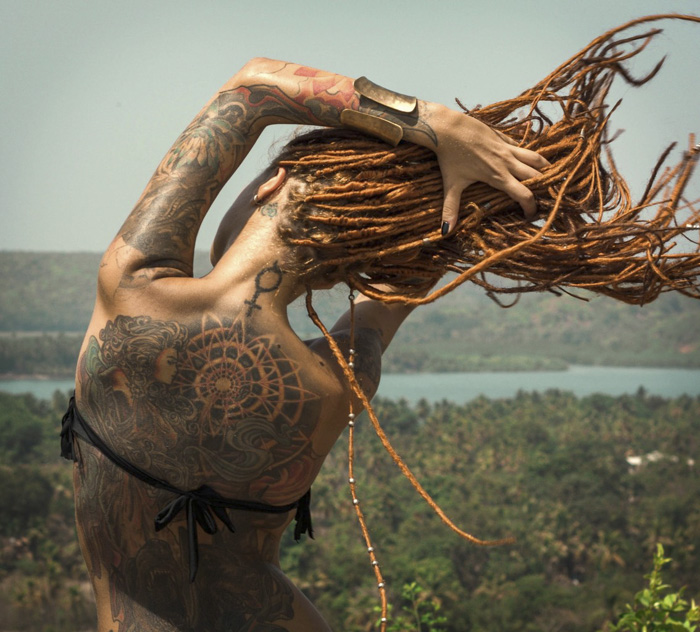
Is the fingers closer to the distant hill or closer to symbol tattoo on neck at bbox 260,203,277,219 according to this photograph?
symbol tattoo on neck at bbox 260,203,277,219

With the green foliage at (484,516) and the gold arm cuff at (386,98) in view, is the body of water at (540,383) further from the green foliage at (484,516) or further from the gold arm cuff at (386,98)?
the gold arm cuff at (386,98)

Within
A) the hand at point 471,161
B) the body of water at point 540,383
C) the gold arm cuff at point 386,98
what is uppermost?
the gold arm cuff at point 386,98

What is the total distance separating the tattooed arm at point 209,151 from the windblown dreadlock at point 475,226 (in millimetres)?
48

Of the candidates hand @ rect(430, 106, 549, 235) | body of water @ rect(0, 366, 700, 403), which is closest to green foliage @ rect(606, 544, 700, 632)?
hand @ rect(430, 106, 549, 235)

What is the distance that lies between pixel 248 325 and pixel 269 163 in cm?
22

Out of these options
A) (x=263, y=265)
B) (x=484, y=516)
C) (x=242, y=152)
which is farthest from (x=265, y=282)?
(x=484, y=516)

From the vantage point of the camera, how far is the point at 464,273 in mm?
965

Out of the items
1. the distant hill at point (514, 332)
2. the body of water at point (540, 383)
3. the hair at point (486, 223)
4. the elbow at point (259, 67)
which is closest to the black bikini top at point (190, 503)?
the hair at point (486, 223)

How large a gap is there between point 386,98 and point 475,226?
7.0 inches

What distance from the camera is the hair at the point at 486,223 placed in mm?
980

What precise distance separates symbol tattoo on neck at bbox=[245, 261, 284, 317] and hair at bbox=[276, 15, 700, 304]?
36 millimetres

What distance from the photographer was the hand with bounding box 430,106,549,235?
38.3 inches

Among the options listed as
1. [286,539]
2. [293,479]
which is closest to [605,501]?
[286,539]

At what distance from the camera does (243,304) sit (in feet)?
3.17
